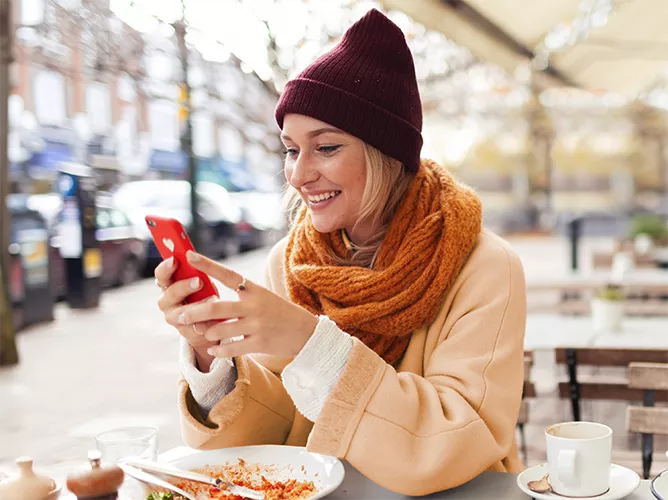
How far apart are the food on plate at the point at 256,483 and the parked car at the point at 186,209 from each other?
11.0 meters

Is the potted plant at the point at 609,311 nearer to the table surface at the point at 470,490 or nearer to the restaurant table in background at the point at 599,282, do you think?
the restaurant table in background at the point at 599,282

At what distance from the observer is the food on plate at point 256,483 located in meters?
1.55

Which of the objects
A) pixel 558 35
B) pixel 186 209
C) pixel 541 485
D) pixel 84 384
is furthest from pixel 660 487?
pixel 186 209

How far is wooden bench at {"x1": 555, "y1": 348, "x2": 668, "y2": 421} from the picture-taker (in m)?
2.96

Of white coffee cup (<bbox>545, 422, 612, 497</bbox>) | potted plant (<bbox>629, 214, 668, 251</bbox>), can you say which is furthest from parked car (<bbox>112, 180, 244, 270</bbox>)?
white coffee cup (<bbox>545, 422, 612, 497</bbox>)

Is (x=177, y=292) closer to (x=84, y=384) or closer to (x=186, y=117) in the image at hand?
(x=84, y=384)

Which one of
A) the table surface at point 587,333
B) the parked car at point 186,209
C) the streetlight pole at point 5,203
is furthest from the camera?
the parked car at point 186,209

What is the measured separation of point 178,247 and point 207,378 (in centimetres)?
44

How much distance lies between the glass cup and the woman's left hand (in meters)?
0.31

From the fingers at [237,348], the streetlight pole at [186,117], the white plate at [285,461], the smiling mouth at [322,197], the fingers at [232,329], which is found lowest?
the white plate at [285,461]

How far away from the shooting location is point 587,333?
14.5ft

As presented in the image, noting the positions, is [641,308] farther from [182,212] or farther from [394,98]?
[182,212]

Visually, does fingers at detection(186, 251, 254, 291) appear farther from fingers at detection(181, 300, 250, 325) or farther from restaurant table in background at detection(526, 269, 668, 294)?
restaurant table in background at detection(526, 269, 668, 294)

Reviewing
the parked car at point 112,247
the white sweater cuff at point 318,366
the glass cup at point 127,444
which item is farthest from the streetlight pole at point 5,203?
the white sweater cuff at point 318,366
